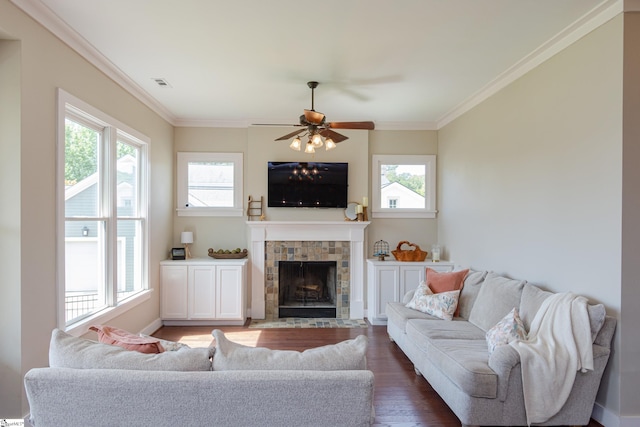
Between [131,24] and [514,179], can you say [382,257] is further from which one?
[131,24]

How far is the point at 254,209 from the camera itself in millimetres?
5430

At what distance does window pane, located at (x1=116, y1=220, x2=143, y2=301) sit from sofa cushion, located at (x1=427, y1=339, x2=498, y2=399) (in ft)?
10.7

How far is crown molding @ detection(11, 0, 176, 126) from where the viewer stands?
2.45 m

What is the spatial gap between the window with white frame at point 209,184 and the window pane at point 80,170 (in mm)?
1878

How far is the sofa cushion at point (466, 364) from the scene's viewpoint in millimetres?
2371

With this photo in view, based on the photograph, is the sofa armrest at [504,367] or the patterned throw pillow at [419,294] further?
the patterned throw pillow at [419,294]

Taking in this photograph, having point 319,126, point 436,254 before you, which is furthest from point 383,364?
point 319,126

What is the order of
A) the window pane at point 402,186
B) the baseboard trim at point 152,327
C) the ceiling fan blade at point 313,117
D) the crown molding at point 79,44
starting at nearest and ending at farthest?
the crown molding at point 79,44 < the ceiling fan blade at point 313,117 < the baseboard trim at point 152,327 < the window pane at point 402,186

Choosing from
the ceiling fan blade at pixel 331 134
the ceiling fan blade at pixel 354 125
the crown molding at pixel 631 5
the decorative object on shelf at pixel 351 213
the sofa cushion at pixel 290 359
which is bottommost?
the sofa cushion at pixel 290 359

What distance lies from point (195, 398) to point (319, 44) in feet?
8.63

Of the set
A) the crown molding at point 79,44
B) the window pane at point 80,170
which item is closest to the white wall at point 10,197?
the crown molding at point 79,44

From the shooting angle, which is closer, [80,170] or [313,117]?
[80,170]

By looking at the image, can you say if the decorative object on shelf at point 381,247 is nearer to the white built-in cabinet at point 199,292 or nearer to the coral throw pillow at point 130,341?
the white built-in cabinet at point 199,292

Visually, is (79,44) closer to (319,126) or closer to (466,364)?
(319,126)
